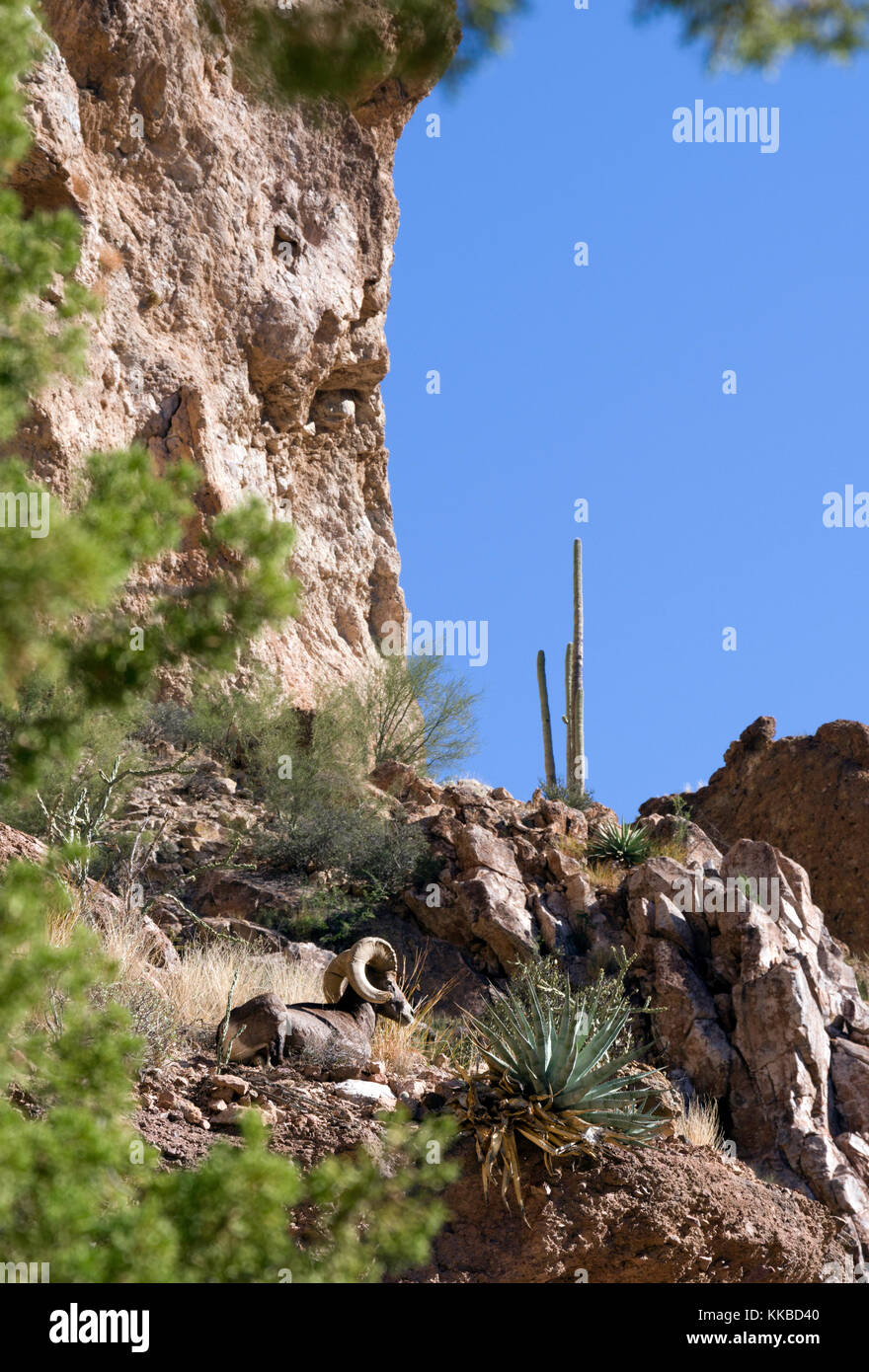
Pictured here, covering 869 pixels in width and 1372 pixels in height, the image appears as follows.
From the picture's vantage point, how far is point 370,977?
10.5m

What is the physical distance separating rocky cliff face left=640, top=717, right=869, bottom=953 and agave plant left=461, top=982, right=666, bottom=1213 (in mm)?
14391

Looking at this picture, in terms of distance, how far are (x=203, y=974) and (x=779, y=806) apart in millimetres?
15001

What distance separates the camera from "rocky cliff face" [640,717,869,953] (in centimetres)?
2198

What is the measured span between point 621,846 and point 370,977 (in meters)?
7.17

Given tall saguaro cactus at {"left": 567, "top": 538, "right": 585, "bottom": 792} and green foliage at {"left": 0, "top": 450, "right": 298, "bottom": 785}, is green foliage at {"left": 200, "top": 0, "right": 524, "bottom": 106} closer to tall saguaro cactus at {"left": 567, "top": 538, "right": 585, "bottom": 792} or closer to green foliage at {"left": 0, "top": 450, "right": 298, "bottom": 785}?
green foliage at {"left": 0, "top": 450, "right": 298, "bottom": 785}

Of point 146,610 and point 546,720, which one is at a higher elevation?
point 546,720

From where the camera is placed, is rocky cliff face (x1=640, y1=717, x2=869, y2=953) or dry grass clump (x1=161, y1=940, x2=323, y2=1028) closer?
dry grass clump (x1=161, y1=940, x2=323, y2=1028)

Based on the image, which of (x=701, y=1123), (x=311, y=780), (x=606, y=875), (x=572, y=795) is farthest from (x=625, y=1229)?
(x=572, y=795)

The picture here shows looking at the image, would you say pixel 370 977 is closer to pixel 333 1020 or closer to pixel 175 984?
pixel 333 1020

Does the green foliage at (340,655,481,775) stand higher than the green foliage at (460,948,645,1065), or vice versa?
the green foliage at (340,655,481,775)

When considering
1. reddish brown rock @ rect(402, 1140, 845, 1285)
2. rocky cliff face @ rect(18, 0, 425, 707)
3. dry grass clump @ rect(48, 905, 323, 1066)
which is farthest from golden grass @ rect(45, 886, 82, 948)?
rocky cliff face @ rect(18, 0, 425, 707)

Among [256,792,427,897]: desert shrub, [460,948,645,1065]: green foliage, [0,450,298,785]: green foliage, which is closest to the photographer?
[0,450,298,785]: green foliage

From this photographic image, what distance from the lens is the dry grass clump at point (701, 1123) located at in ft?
36.9
